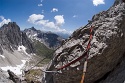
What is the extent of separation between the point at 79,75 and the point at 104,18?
16.7 ft

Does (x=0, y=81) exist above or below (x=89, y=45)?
above

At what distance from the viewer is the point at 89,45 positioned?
12.4m

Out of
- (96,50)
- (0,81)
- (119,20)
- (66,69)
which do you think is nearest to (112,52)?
(96,50)

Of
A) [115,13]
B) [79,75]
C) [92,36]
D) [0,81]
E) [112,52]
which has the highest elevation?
[0,81]

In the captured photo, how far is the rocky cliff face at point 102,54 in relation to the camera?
1238 cm

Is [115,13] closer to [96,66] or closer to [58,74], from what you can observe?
[96,66]

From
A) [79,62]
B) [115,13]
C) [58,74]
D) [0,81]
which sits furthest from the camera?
[0,81]

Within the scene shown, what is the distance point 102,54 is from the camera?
12.4 meters

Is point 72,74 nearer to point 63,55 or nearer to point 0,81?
point 63,55

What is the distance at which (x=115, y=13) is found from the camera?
14.1 meters

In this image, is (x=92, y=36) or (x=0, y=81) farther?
(x=0, y=81)

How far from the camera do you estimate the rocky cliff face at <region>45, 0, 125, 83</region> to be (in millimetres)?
12375

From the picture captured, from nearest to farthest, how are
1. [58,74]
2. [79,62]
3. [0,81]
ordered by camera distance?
1. [79,62]
2. [58,74]
3. [0,81]

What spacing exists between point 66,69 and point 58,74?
0.83 meters
